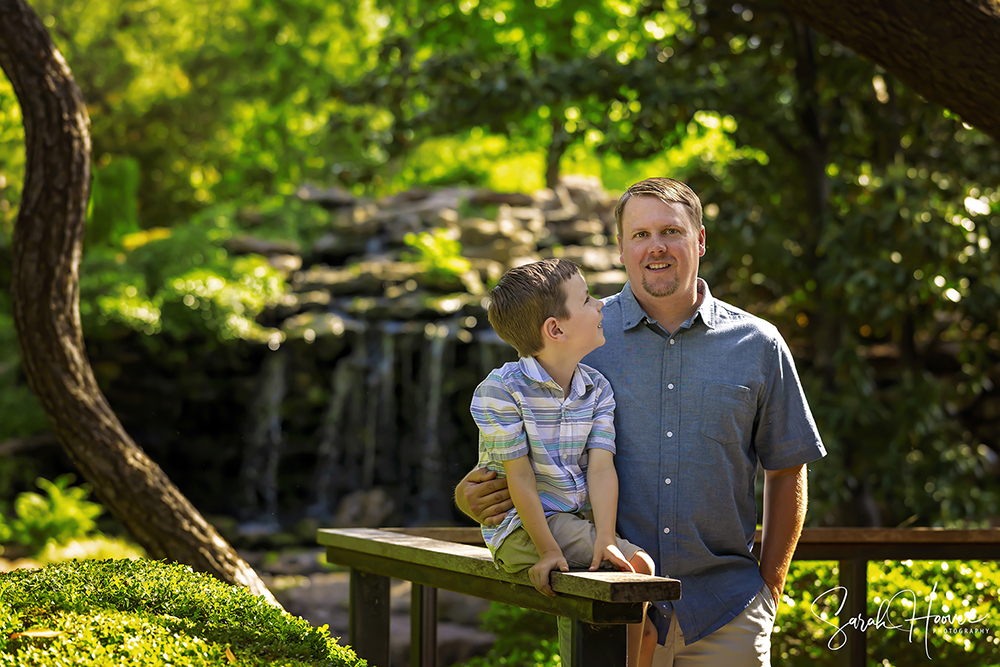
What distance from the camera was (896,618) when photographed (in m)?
3.93

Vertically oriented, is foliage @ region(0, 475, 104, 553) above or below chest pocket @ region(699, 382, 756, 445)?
below

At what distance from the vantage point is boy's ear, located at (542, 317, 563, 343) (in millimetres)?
2396

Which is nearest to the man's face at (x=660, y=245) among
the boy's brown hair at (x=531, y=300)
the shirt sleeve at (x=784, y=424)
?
the boy's brown hair at (x=531, y=300)

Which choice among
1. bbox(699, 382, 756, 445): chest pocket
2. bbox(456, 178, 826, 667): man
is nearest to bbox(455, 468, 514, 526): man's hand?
bbox(456, 178, 826, 667): man

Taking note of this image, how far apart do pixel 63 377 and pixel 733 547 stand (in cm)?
288

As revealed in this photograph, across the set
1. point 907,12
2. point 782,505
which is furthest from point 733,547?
point 907,12

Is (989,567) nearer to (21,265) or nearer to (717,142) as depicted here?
(21,265)

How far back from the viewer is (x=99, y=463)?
12.5ft

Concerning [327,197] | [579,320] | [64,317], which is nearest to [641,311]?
[579,320]

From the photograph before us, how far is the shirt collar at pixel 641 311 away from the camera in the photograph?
266cm

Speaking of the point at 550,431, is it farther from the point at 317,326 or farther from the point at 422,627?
the point at 317,326

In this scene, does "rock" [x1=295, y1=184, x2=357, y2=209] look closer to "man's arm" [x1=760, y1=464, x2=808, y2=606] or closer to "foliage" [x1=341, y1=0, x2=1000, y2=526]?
"foliage" [x1=341, y1=0, x2=1000, y2=526]

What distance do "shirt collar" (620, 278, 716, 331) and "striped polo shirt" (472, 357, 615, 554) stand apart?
0.38 m

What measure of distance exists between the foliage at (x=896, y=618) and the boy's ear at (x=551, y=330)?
204cm
